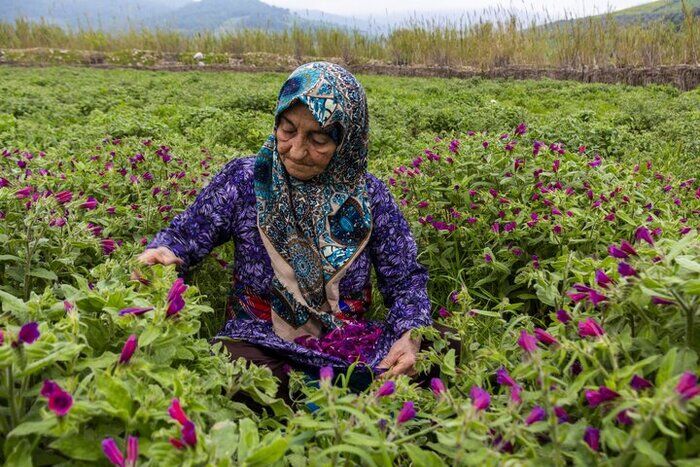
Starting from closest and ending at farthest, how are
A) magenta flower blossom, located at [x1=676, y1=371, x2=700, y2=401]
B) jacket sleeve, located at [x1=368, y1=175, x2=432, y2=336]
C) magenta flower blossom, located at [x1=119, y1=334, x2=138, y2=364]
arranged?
magenta flower blossom, located at [x1=676, y1=371, x2=700, y2=401]
magenta flower blossom, located at [x1=119, y1=334, x2=138, y2=364]
jacket sleeve, located at [x1=368, y1=175, x2=432, y2=336]

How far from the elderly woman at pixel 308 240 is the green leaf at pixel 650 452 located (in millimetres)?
1237

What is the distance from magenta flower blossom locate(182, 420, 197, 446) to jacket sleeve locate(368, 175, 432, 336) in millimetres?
1501

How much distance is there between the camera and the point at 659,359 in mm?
1012

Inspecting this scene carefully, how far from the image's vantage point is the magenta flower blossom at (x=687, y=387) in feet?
2.54

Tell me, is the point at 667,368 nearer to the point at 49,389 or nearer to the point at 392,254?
the point at 49,389

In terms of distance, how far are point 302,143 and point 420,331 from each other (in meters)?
0.80

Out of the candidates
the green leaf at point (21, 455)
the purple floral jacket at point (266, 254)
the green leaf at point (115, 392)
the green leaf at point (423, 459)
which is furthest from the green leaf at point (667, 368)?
the purple floral jacket at point (266, 254)

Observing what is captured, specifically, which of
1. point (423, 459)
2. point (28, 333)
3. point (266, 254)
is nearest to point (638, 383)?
point (423, 459)

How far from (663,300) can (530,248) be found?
6.46 feet

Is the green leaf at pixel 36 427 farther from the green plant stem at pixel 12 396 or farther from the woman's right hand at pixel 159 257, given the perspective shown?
the woman's right hand at pixel 159 257

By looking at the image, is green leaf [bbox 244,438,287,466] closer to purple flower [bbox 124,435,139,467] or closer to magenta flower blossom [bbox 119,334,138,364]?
purple flower [bbox 124,435,139,467]

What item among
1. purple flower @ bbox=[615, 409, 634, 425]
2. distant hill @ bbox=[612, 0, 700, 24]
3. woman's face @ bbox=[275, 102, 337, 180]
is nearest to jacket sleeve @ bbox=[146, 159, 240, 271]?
woman's face @ bbox=[275, 102, 337, 180]

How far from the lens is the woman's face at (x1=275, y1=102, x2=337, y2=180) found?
2077 mm

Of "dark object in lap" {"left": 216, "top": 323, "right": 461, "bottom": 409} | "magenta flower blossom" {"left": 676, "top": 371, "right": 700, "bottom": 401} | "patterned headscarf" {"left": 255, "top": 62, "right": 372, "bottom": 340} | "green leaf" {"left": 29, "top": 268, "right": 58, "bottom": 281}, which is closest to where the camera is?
"magenta flower blossom" {"left": 676, "top": 371, "right": 700, "bottom": 401}
